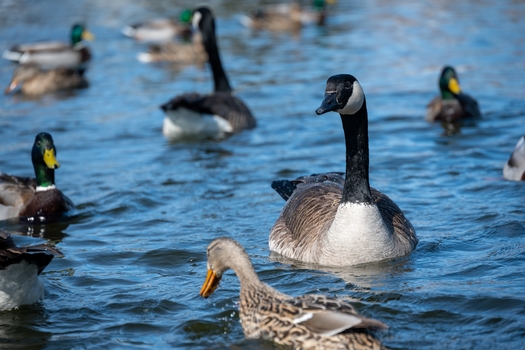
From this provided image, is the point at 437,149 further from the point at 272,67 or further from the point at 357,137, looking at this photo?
the point at 272,67

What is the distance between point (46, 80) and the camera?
20797 millimetres

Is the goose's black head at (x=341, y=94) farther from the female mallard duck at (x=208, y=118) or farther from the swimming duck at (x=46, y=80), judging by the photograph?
the swimming duck at (x=46, y=80)

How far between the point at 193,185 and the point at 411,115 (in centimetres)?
563

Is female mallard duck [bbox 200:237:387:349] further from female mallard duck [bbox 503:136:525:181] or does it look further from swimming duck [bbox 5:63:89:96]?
swimming duck [bbox 5:63:89:96]

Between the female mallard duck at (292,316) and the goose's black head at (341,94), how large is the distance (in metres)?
1.84

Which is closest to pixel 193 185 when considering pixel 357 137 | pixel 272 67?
pixel 357 137

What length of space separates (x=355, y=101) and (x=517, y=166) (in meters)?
3.97

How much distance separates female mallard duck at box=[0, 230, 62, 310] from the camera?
6891 mm

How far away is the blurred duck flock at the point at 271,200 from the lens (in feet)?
22.5

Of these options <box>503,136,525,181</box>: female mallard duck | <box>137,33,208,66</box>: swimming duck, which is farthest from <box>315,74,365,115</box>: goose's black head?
<box>137,33,208,66</box>: swimming duck

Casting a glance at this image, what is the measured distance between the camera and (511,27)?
24.2 m

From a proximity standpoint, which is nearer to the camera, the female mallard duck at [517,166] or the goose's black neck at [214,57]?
the female mallard duck at [517,166]

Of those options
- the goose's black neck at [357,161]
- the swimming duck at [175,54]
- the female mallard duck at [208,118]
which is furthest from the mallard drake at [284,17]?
the goose's black neck at [357,161]

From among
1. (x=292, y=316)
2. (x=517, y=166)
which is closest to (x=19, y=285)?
(x=292, y=316)
